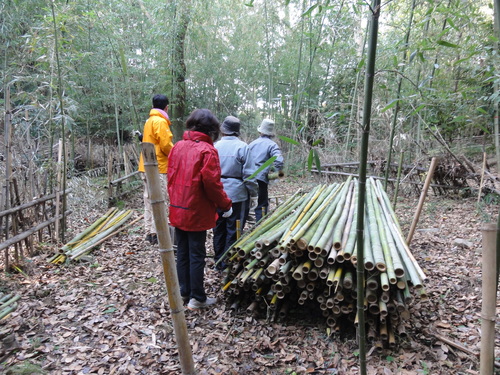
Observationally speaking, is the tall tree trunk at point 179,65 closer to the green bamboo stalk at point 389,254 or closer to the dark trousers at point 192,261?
the dark trousers at point 192,261

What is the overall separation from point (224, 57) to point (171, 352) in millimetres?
8703

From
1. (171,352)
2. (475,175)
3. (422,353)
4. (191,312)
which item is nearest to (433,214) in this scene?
(475,175)

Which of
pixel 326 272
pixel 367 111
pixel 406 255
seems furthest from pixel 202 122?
pixel 406 255

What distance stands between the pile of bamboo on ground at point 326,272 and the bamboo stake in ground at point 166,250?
3.02ft

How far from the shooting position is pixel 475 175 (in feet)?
17.8

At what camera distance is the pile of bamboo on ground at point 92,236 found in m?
3.51

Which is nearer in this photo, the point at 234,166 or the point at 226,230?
the point at 234,166

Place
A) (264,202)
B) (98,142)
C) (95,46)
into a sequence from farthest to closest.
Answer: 1. (98,142)
2. (95,46)
3. (264,202)

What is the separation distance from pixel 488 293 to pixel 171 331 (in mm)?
2040


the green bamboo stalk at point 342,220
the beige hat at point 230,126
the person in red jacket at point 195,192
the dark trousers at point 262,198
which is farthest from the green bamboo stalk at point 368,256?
the dark trousers at point 262,198

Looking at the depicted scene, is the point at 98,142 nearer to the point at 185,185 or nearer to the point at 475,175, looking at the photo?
the point at 185,185

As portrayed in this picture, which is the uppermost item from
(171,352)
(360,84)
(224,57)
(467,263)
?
(224,57)

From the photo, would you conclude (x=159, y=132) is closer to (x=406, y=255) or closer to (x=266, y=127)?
(x=266, y=127)

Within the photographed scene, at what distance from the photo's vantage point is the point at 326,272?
2184 millimetres
